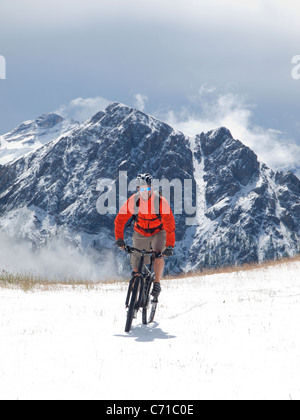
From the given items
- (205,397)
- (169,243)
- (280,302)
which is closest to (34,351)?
(205,397)

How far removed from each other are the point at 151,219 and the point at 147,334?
254 cm

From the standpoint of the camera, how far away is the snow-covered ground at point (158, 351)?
3.99m

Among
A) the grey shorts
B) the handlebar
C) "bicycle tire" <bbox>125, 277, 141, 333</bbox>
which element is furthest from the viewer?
the grey shorts

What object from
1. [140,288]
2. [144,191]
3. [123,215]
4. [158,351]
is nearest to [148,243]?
[123,215]

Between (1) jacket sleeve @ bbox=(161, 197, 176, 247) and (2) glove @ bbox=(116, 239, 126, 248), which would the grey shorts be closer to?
(1) jacket sleeve @ bbox=(161, 197, 176, 247)

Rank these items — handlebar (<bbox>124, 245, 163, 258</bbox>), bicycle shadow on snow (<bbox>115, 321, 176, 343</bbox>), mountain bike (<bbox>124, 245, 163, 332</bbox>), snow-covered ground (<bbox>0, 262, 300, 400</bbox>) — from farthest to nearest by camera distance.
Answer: handlebar (<bbox>124, 245, 163, 258</bbox>) → mountain bike (<bbox>124, 245, 163, 332</bbox>) → bicycle shadow on snow (<bbox>115, 321, 176, 343</bbox>) → snow-covered ground (<bbox>0, 262, 300, 400</bbox>)

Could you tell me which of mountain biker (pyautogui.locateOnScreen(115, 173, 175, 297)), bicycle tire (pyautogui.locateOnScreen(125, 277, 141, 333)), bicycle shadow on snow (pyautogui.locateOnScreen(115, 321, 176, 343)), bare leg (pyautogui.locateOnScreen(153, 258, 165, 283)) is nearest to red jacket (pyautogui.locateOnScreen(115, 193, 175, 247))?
mountain biker (pyautogui.locateOnScreen(115, 173, 175, 297))

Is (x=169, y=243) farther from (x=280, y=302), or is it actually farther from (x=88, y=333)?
(x=280, y=302)

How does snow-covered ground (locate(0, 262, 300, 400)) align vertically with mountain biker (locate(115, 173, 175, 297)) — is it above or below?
below

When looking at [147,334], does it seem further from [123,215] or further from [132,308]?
[123,215]

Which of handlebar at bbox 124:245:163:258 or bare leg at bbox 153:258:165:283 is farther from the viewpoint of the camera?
bare leg at bbox 153:258:165:283

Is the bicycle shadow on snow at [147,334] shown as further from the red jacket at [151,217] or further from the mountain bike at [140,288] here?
the red jacket at [151,217]

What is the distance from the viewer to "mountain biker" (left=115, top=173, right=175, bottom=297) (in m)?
8.19

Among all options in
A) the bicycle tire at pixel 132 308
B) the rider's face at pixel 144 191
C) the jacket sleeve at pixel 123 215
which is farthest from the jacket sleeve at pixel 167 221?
the bicycle tire at pixel 132 308
